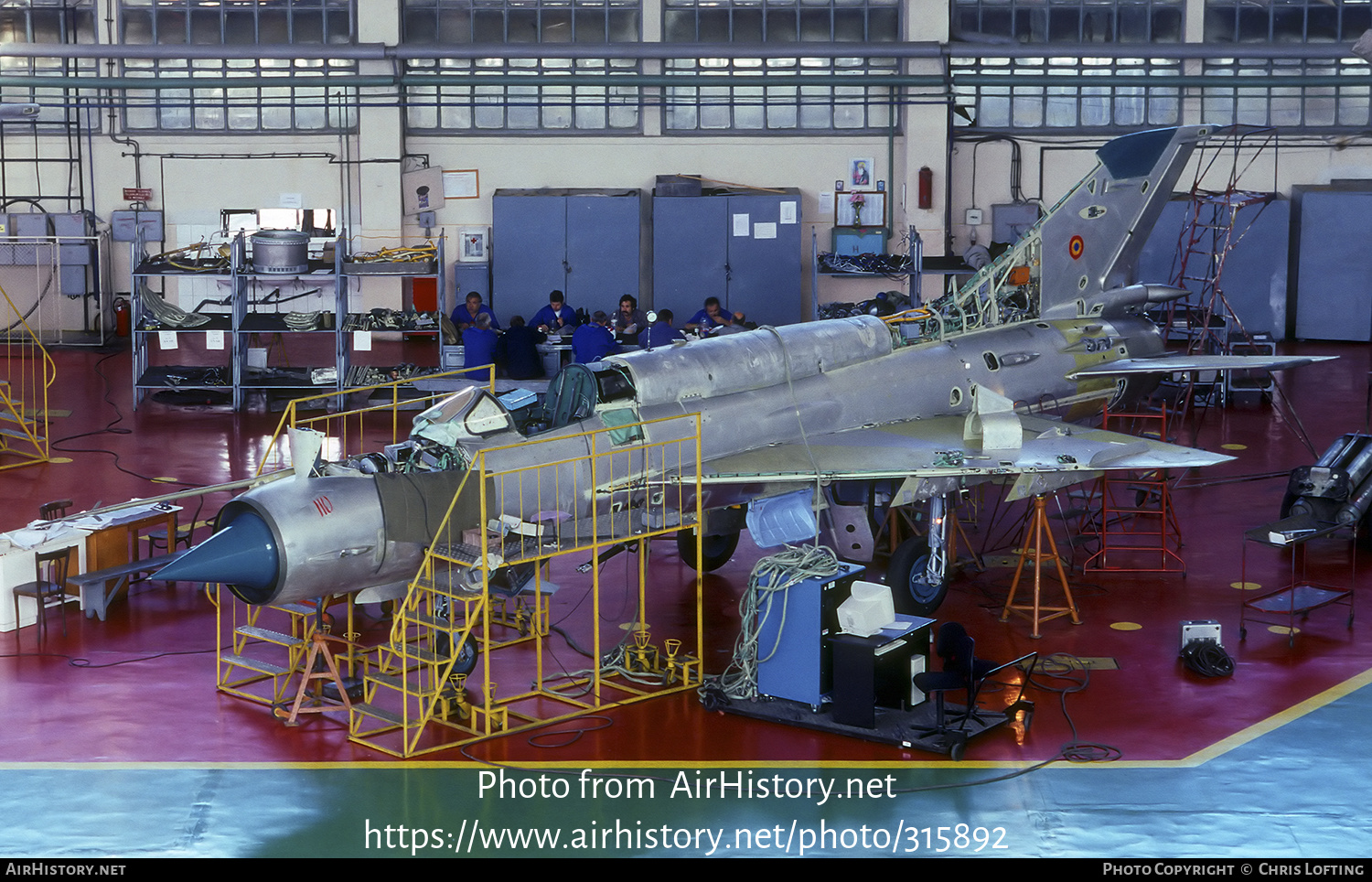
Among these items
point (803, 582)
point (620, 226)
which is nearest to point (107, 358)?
point (620, 226)

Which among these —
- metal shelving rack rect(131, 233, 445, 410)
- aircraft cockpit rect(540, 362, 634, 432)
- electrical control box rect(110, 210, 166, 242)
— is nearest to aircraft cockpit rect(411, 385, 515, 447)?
aircraft cockpit rect(540, 362, 634, 432)

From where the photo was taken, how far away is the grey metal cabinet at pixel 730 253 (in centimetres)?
2989

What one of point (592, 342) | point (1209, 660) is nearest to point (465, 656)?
point (1209, 660)

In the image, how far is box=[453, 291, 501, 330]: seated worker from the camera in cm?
2641

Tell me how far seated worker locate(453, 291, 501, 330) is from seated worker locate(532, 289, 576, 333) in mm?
811

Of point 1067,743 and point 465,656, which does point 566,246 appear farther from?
point 1067,743

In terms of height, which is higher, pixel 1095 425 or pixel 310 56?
pixel 310 56

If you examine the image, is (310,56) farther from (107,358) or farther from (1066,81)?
(1066,81)

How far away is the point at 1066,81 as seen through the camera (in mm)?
29453

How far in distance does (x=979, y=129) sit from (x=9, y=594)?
22.5 meters

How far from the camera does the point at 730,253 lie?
98.4ft

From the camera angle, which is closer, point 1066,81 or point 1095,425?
point 1095,425

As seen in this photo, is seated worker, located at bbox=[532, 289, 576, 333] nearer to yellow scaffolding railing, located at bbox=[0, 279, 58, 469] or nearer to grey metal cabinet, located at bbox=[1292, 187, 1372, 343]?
yellow scaffolding railing, located at bbox=[0, 279, 58, 469]

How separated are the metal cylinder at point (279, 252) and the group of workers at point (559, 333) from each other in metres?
3.03
